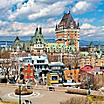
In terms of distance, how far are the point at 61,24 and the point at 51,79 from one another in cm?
8842

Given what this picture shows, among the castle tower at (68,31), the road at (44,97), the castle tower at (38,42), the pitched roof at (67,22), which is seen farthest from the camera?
the pitched roof at (67,22)

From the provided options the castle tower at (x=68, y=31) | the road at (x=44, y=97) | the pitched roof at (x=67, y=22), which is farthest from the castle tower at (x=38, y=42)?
the road at (x=44, y=97)

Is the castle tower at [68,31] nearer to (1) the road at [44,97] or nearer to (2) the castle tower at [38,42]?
(2) the castle tower at [38,42]

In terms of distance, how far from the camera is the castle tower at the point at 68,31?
469 ft

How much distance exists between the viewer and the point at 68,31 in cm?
14475

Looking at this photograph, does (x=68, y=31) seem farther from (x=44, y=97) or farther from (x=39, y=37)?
(x=44, y=97)

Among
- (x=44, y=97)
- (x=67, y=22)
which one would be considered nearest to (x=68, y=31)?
(x=67, y=22)

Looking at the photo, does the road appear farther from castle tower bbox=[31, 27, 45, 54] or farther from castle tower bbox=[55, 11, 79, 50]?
castle tower bbox=[55, 11, 79, 50]

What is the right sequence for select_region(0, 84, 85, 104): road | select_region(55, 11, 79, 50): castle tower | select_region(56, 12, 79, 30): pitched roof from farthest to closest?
select_region(56, 12, 79, 30): pitched roof → select_region(55, 11, 79, 50): castle tower → select_region(0, 84, 85, 104): road

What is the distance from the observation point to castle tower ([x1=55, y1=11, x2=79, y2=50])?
14296cm

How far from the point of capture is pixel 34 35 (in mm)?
136375

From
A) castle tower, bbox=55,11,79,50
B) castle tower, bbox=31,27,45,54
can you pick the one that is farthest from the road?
castle tower, bbox=55,11,79,50

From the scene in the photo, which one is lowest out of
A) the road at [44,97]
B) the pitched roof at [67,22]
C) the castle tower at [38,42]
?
the road at [44,97]

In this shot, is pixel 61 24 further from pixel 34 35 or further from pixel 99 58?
pixel 99 58
